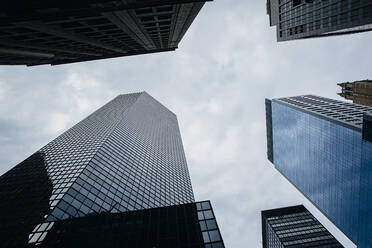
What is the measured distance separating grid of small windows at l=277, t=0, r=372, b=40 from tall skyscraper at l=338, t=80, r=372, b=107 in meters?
50.6

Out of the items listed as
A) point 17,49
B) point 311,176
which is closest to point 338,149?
point 311,176

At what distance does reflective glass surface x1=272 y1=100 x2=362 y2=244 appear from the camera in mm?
90562

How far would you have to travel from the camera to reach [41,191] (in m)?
47.6

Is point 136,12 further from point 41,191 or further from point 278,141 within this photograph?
point 278,141

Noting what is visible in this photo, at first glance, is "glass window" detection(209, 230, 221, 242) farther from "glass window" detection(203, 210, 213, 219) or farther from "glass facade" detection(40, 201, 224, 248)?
"glass window" detection(203, 210, 213, 219)

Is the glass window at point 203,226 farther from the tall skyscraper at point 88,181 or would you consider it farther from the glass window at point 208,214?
the tall skyscraper at point 88,181

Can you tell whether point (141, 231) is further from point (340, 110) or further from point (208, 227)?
point (340, 110)

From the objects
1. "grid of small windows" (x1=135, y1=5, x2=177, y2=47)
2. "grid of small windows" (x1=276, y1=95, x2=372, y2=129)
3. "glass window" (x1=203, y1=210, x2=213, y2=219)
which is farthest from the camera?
"grid of small windows" (x1=276, y1=95, x2=372, y2=129)

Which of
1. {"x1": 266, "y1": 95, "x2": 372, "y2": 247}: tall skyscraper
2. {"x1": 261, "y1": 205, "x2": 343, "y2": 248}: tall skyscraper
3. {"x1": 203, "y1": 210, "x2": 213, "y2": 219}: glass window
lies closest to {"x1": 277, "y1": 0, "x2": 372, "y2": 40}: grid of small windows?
{"x1": 266, "y1": 95, "x2": 372, "y2": 247}: tall skyscraper

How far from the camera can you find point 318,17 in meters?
75.7

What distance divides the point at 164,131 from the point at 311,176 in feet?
285

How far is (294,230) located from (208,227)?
4170 inches

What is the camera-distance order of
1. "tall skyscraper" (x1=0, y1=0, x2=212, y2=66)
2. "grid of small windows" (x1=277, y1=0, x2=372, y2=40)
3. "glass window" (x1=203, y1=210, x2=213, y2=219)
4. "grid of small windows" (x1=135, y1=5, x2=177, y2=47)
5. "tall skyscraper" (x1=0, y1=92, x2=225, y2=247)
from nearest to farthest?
1. "tall skyscraper" (x1=0, y1=0, x2=212, y2=66)
2. "grid of small windows" (x1=135, y1=5, x2=177, y2=47)
3. "glass window" (x1=203, y1=210, x2=213, y2=219)
4. "tall skyscraper" (x1=0, y1=92, x2=225, y2=247)
5. "grid of small windows" (x1=277, y1=0, x2=372, y2=40)

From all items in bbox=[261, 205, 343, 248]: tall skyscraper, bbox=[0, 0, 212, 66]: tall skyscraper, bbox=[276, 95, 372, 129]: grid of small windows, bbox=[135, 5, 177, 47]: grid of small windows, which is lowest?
bbox=[261, 205, 343, 248]: tall skyscraper
